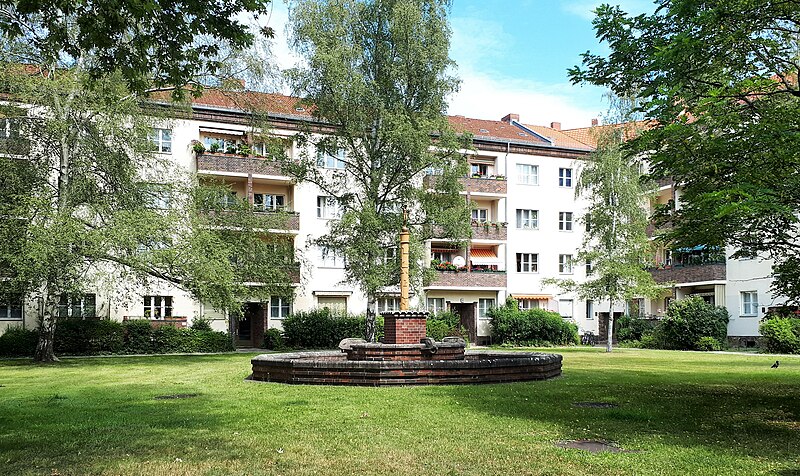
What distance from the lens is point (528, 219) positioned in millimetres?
52281

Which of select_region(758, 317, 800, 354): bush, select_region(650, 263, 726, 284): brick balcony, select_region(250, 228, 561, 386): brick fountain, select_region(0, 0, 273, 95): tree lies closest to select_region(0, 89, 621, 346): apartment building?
select_region(650, 263, 726, 284): brick balcony

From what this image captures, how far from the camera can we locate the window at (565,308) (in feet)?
172

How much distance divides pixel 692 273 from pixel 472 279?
538 inches

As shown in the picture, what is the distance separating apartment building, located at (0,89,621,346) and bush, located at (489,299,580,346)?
8.38 ft

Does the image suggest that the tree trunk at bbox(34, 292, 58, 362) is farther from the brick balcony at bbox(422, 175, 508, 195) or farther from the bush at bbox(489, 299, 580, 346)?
the brick balcony at bbox(422, 175, 508, 195)

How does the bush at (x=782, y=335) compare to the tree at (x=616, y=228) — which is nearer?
the bush at (x=782, y=335)

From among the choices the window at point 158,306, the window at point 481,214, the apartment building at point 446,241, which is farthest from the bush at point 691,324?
the window at point 158,306

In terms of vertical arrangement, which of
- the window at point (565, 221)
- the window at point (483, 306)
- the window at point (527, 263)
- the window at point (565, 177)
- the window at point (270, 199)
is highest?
the window at point (565, 177)

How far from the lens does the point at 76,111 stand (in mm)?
28156

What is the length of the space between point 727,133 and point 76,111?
77.9 feet

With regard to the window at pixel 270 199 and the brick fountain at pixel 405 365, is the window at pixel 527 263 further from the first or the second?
the brick fountain at pixel 405 365

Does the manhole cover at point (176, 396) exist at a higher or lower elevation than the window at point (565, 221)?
lower

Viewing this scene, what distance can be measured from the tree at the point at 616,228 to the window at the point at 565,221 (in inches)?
530

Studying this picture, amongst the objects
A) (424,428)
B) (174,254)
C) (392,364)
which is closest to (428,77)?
(174,254)
